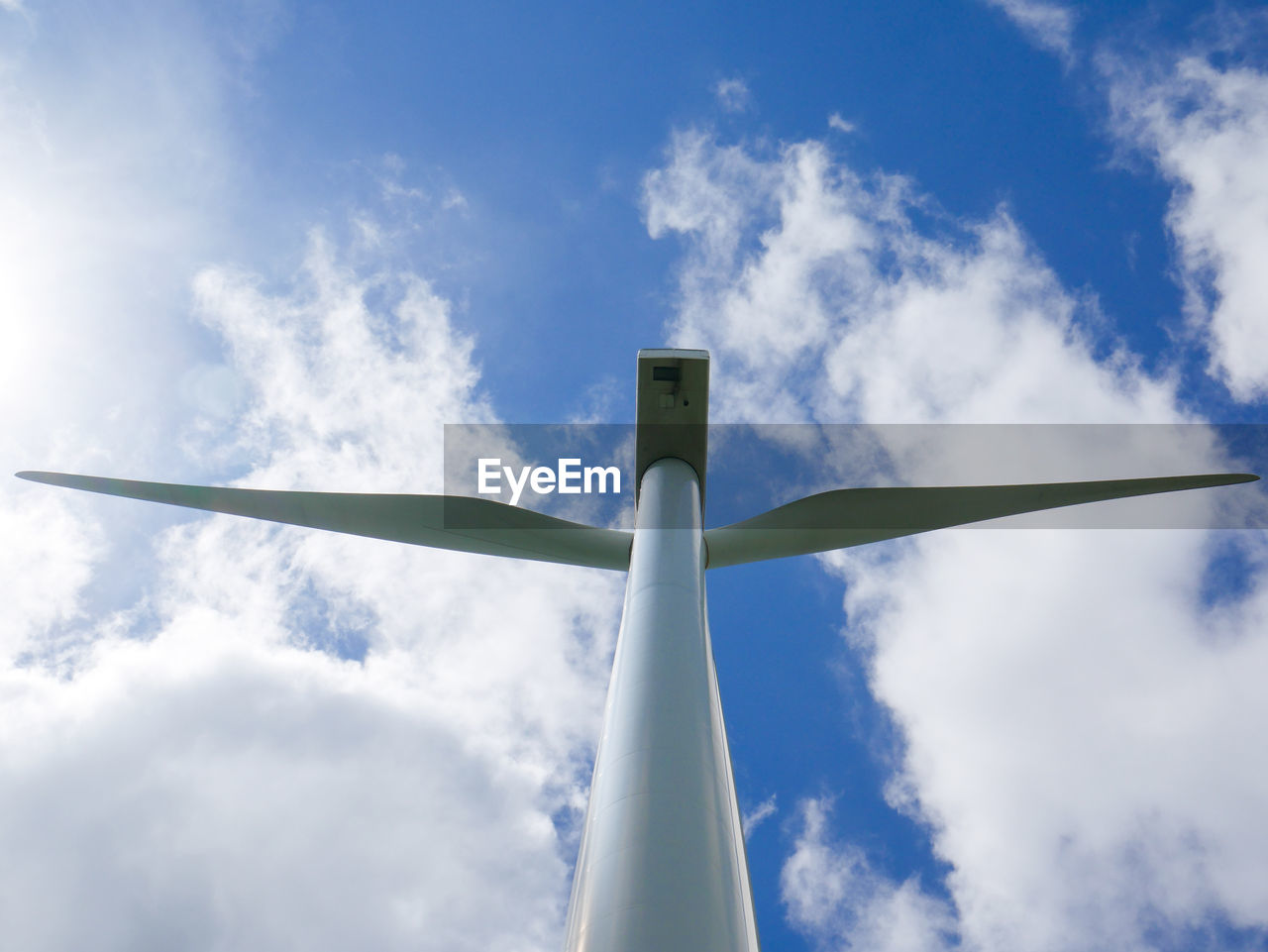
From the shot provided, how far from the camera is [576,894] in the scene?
6938mm

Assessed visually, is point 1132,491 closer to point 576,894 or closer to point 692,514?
point 692,514

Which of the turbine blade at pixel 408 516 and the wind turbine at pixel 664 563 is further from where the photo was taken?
the turbine blade at pixel 408 516

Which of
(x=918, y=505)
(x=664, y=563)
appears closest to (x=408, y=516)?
(x=664, y=563)

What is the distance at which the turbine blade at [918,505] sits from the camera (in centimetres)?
1406

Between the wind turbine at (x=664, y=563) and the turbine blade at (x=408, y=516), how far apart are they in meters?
0.03

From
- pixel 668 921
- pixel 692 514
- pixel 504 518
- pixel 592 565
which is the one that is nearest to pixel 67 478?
pixel 504 518

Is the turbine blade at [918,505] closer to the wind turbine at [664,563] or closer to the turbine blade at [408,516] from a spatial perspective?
the wind turbine at [664,563]

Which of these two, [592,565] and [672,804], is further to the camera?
[592,565]

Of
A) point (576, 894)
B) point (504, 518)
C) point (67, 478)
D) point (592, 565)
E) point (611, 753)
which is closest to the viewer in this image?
point (576, 894)

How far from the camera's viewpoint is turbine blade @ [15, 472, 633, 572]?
13.9 metres

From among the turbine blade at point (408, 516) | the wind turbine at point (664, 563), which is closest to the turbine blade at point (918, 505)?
the wind turbine at point (664, 563)

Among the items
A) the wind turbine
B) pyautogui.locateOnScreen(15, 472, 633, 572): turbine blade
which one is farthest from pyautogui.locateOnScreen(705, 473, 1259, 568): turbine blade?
pyautogui.locateOnScreen(15, 472, 633, 572): turbine blade

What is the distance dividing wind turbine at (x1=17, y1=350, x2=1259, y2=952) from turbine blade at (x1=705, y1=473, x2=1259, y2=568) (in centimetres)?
3

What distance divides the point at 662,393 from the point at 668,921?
40.8ft
